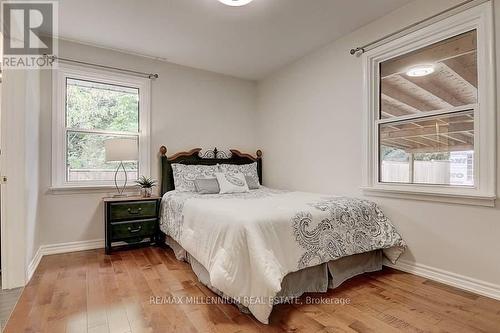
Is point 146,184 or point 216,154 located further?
point 216,154

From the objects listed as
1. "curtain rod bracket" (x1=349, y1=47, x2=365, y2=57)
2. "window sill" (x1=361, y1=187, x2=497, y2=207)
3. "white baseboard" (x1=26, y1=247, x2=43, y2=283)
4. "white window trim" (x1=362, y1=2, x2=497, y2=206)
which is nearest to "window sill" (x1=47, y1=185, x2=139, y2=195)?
"white baseboard" (x1=26, y1=247, x2=43, y2=283)

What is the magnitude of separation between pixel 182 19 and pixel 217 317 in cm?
276

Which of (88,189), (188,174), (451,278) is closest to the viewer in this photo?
(451,278)

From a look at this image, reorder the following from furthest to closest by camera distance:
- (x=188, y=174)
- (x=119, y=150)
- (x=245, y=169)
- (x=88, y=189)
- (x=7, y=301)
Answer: (x=245, y=169) < (x=188, y=174) < (x=88, y=189) < (x=119, y=150) < (x=7, y=301)

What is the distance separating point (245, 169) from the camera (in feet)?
13.7

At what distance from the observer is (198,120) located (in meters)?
4.13

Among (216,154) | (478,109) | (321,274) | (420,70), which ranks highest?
(420,70)

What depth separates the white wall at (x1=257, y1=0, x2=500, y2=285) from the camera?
2.19 meters

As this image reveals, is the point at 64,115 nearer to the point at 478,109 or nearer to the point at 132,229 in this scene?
the point at 132,229

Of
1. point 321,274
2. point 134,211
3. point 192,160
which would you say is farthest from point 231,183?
point 321,274

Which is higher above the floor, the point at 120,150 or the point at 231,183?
the point at 120,150

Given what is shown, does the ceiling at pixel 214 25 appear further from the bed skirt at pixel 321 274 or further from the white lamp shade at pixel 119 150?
the bed skirt at pixel 321 274

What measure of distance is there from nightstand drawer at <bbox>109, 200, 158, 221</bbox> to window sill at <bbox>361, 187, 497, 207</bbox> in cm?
250

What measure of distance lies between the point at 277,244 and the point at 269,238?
0.27 ft
